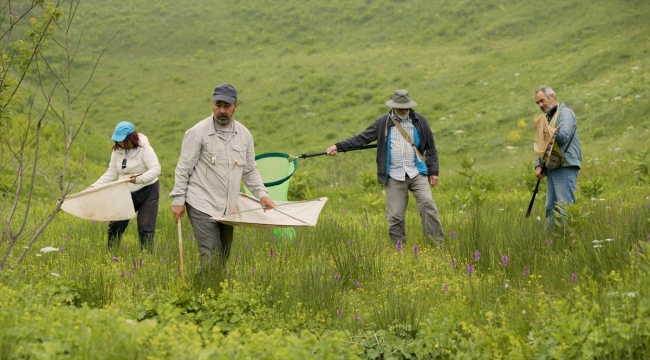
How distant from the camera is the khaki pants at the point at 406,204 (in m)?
8.12

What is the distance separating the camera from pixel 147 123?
28562 millimetres

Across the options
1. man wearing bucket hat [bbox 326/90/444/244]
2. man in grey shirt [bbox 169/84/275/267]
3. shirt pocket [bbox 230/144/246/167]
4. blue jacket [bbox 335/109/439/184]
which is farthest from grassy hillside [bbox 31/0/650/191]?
man in grey shirt [bbox 169/84/275/267]

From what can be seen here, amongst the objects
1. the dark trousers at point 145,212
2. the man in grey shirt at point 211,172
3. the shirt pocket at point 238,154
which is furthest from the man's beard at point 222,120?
the dark trousers at point 145,212

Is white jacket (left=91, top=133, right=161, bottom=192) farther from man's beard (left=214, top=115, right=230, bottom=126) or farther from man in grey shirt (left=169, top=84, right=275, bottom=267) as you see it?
man's beard (left=214, top=115, right=230, bottom=126)

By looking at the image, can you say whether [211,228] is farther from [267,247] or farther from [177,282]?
[267,247]

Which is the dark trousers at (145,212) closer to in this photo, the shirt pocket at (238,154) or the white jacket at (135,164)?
the white jacket at (135,164)

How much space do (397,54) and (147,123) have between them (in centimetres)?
1200

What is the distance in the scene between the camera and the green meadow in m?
4.30

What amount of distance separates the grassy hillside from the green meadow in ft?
0.44

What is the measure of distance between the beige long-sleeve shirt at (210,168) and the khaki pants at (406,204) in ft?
7.11

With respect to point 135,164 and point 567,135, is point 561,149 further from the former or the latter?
point 135,164

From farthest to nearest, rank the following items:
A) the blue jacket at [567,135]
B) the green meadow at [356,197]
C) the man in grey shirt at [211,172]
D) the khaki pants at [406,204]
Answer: the khaki pants at [406,204]
the blue jacket at [567,135]
the man in grey shirt at [211,172]
the green meadow at [356,197]

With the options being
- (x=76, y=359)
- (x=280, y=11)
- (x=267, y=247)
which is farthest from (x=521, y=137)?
(x=280, y=11)

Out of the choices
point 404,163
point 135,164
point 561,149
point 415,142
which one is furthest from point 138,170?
point 561,149
